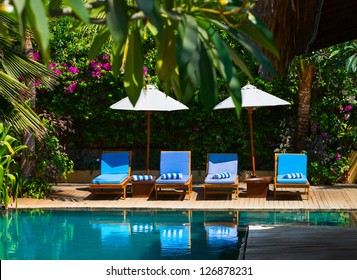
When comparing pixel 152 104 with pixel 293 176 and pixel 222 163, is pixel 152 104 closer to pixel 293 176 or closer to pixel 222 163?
pixel 222 163

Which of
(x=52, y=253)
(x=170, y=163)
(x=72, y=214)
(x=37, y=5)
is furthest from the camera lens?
(x=170, y=163)

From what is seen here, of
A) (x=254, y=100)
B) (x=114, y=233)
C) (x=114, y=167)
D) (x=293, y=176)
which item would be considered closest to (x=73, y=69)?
(x=114, y=167)

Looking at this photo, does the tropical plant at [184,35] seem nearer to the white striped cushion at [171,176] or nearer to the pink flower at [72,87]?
the white striped cushion at [171,176]

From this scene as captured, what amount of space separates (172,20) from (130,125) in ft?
46.0

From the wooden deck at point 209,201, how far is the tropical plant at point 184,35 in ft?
33.9

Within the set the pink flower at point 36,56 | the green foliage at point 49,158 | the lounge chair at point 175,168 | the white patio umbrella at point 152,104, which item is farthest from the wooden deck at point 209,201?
the pink flower at point 36,56

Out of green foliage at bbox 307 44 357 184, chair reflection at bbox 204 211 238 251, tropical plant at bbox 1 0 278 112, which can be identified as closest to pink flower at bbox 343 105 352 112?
green foliage at bbox 307 44 357 184

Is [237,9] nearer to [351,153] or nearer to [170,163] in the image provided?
[170,163]

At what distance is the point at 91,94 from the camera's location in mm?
15617

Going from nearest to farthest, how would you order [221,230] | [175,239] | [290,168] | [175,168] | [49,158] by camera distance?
[175,239] → [221,230] → [290,168] → [175,168] → [49,158]

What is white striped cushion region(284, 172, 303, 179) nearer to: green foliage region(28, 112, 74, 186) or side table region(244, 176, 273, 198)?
side table region(244, 176, 273, 198)

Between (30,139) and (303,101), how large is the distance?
5785 mm

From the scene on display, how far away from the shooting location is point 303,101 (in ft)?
49.4
